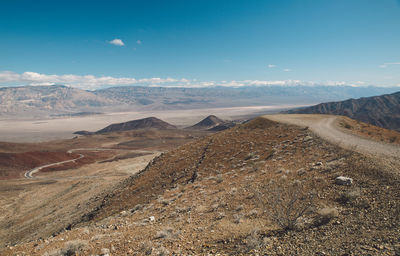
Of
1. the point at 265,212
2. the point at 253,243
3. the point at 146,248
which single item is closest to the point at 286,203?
the point at 265,212

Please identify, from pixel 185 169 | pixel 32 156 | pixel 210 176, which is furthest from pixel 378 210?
pixel 32 156

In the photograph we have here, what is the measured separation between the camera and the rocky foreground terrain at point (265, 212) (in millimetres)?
6379

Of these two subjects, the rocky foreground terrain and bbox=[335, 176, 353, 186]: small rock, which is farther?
bbox=[335, 176, 353, 186]: small rock

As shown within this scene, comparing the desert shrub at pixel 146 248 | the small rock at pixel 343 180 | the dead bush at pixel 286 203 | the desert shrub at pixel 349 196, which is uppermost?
the small rock at pixel 343 180

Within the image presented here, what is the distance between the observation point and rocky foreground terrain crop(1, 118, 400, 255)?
6379 millimetres

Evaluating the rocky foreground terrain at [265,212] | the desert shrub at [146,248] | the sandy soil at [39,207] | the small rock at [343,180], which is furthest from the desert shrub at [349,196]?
the sandy soil at [39,207]

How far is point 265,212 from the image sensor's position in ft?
30.1

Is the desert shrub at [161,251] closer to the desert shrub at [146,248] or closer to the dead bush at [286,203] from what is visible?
the desert shrub at [146,248]

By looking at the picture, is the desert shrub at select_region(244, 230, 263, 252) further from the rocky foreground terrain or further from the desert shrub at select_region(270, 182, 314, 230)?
the desert shrub at select_region(270, 182, 314, 230)

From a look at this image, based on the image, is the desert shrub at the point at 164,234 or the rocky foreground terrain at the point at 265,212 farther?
the desert shrub at the point at 164,234

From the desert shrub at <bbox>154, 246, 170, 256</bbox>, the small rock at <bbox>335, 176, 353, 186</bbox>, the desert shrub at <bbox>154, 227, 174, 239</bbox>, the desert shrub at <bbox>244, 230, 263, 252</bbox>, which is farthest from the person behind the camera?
the small rock at <bbox>335, 176, 353, 186</bbox>

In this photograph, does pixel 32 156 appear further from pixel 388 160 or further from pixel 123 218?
pixel 388 160

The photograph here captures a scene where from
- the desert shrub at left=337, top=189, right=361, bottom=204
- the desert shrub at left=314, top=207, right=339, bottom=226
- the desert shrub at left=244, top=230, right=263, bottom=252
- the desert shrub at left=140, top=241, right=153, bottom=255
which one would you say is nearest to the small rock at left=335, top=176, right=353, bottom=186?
the desert shrub at left=337, top=189, right=361, bottom=204

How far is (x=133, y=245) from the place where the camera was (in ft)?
25.0
